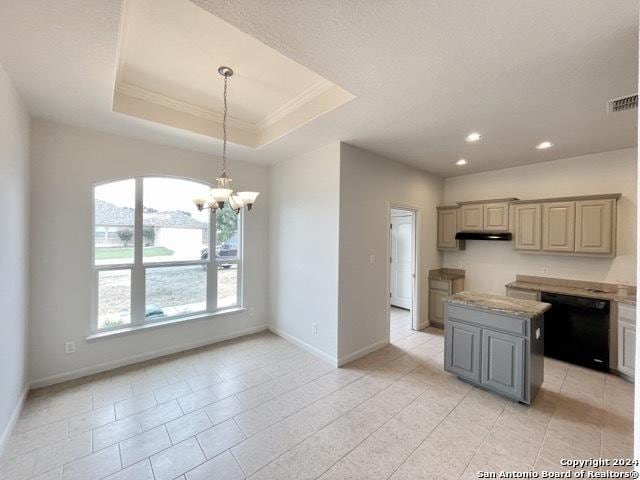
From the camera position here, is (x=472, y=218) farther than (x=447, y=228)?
No

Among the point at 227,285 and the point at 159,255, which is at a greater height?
the point at 159,255

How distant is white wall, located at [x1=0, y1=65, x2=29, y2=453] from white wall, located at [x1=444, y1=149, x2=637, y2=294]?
567 centimetres

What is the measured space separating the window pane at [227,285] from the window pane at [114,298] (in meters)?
1.14

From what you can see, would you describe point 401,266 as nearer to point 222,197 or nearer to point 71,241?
point 222,197

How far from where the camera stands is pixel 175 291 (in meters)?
3.73

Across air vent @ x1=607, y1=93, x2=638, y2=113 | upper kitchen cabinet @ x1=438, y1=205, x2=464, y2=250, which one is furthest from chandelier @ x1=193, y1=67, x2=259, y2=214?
upper kitchen cabinet @ x1=438, y1=205, x2=464, y2=250

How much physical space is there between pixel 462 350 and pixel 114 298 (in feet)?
13.3

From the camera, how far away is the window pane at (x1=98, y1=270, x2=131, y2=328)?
10.4ft

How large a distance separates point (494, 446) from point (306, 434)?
1428 millimetres

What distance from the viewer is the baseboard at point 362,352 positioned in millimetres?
3359

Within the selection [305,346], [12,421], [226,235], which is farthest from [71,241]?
[305,346]

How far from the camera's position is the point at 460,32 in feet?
5.08

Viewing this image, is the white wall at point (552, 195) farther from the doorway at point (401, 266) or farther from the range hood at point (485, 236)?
the doorway at point (401, 266)

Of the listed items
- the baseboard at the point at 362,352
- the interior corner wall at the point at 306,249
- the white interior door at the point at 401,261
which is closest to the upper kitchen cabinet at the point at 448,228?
the white interior door at the point at 401,261
